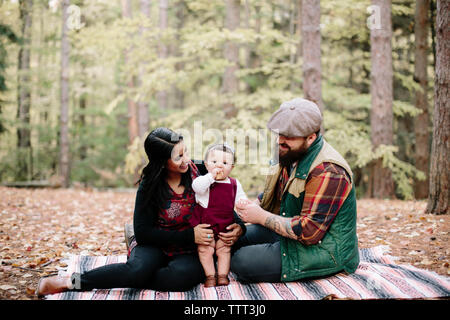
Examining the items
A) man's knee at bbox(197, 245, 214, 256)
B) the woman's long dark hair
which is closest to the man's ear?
the woman's long dark hair

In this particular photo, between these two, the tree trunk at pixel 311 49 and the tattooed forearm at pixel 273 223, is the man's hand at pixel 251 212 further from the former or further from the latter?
the tree trunk at pixel 311 49

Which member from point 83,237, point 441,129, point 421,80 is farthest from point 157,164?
point 421,80

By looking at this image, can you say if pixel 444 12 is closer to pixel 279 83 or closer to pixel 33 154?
pixel 279 83

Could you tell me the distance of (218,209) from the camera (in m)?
3.21

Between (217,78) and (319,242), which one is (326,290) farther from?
(217,78)

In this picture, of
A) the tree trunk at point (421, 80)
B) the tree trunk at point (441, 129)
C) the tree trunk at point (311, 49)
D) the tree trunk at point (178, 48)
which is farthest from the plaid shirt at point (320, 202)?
the tree trunk at point (178, 48)

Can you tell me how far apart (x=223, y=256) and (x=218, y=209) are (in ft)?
1.26

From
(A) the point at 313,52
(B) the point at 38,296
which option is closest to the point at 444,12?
(A) the point at 313,52

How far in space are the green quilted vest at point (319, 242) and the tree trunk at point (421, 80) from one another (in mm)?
7838

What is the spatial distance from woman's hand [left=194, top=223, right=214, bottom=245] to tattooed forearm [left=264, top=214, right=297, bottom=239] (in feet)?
1.47

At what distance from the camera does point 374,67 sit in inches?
361

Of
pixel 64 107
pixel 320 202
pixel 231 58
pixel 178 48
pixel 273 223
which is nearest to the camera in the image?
pixel 320 202

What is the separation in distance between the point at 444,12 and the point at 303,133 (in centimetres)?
345

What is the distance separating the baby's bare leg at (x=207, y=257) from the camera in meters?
3.19
